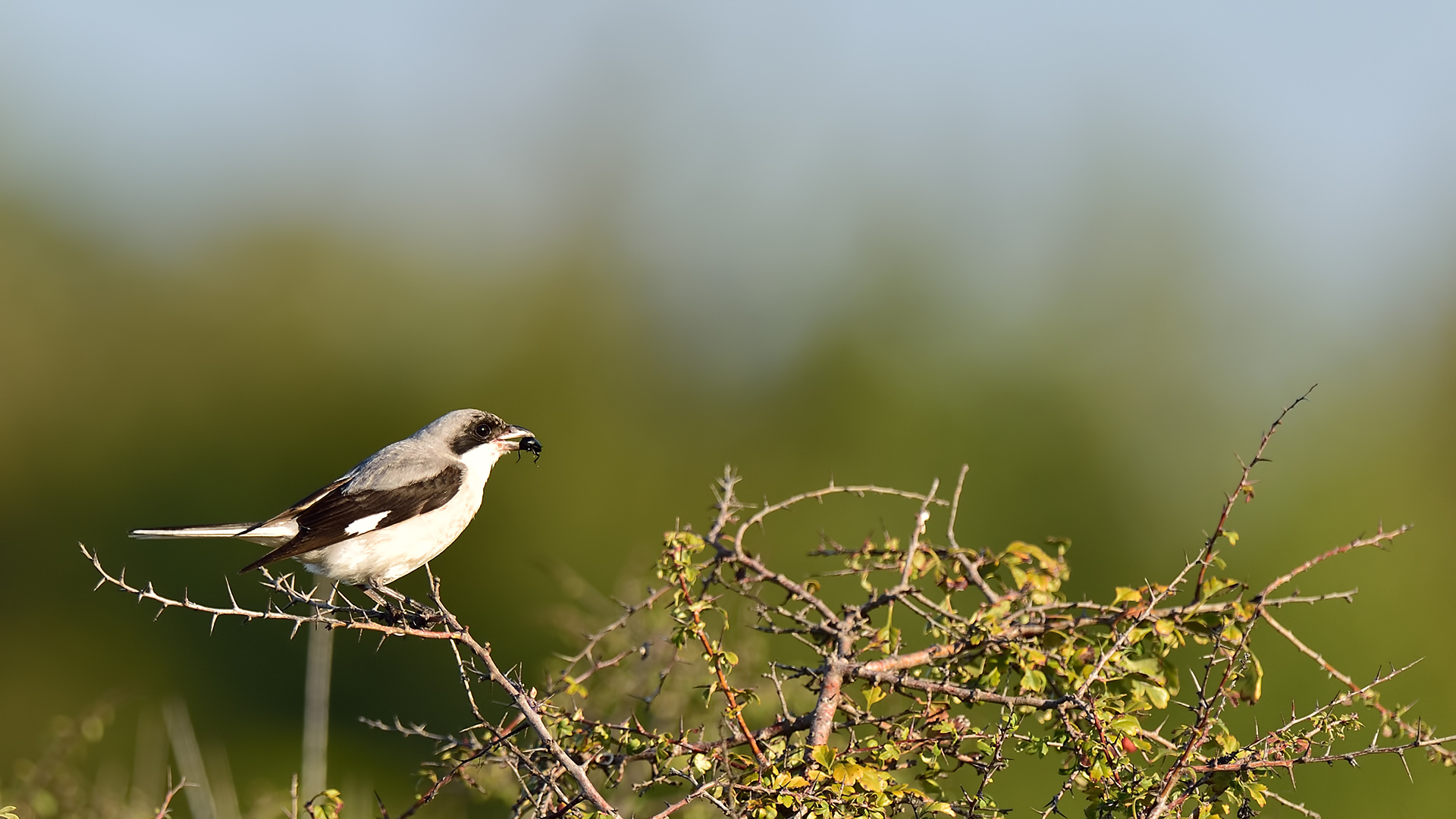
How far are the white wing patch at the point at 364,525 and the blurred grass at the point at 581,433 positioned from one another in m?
9.13

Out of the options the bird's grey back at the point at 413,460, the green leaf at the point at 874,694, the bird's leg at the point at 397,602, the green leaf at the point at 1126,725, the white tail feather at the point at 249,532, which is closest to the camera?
the green leaf at the point at 1126,725

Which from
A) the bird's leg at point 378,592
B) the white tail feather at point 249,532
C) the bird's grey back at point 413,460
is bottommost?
the bird's leg at point 378,592

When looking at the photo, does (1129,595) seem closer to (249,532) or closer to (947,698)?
(947,698)

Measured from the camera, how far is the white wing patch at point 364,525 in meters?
4.80

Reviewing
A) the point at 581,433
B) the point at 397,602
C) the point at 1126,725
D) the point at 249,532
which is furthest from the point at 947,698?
the point at 581,433

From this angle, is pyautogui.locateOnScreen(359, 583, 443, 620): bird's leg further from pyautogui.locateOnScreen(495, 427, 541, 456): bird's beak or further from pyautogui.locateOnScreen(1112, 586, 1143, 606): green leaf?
pyautogui.locateOnScreen(1112, 586, 1143, 606): green leaf

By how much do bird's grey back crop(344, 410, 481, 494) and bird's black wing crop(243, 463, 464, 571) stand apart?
3 centimetres

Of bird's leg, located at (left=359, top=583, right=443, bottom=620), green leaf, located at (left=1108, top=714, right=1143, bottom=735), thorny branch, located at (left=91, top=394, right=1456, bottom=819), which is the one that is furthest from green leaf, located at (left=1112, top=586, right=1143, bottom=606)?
bird's leg, located at (left=359, top=583, right=443, bottom=620)

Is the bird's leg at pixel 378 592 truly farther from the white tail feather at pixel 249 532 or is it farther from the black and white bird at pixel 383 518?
the white tail feather at pixel 249 532

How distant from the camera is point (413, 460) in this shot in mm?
5152

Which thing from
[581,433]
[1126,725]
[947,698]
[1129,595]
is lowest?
[581,433]

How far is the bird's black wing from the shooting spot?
478 centimetres

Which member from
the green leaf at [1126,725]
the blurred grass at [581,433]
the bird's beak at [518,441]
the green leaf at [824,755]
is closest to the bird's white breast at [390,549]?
the bird's beak at [518,441]

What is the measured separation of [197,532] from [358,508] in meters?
0.60
